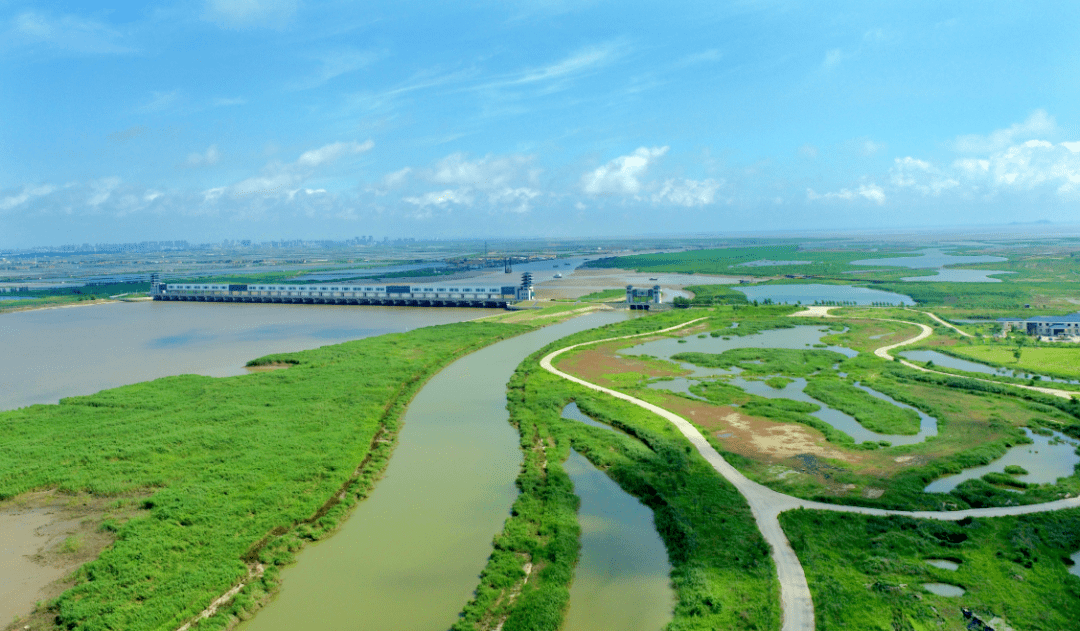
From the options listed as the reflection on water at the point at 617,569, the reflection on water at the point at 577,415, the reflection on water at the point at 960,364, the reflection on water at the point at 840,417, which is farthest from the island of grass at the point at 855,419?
the reflection on water at the point at 617,569

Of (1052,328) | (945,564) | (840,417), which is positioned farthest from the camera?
(1052,328)

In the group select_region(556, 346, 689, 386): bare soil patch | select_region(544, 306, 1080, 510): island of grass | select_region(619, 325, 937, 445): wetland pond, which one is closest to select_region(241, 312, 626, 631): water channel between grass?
select_region(556, 346, 689, 386): bare soil patch

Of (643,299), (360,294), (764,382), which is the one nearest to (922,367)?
(764,382)

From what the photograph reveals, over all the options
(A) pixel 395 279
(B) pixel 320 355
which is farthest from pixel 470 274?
(B) pixel 320 355

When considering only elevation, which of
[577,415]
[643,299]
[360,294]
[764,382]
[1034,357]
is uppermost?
[360,294]

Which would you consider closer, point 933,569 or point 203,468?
point 933,569

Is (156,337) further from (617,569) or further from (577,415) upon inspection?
(617,569)

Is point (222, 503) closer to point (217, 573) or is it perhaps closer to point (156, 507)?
point (156, 507)
